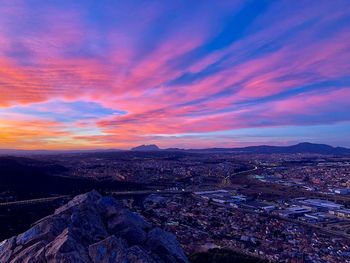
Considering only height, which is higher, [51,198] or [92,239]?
[92,239]

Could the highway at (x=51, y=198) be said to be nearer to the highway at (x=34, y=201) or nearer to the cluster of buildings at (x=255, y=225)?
the highway at (x=34, y=201)

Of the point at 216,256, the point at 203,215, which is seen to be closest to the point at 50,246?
the point at 216,256

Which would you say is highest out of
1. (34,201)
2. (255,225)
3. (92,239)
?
(92,239)

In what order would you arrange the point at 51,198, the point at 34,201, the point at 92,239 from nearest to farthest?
the point at 92,239 → the point at 34,201 → the point at 51,198

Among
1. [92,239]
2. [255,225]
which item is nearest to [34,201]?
[255,225]

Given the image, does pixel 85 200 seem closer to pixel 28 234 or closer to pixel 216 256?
pixel 28 234

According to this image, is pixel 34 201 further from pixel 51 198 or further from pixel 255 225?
pixel 255 225

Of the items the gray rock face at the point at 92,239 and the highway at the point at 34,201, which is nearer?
the gray rock face at the point at 92,239

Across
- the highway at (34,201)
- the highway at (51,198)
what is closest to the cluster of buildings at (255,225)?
the highway at (51,198)

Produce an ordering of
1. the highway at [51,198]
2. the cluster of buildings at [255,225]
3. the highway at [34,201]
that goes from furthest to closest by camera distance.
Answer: the highway at [51,198], the highway at [34,201], the cluster of buildings at [255,225]

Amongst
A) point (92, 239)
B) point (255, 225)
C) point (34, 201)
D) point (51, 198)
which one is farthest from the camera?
point (51, 198)
